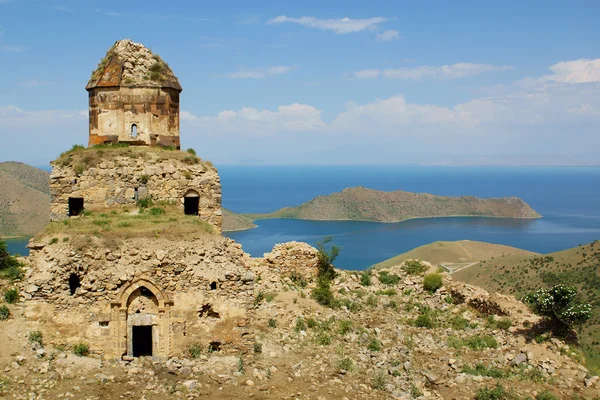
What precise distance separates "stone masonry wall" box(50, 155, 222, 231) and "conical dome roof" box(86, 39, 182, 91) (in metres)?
2.65

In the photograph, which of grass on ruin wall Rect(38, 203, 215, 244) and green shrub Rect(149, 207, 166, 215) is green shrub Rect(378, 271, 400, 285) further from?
green shrub Rect(149, 207, 166, 215)

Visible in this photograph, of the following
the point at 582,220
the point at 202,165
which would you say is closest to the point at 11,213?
the point at 202,165

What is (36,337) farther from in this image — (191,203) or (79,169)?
(191,203)

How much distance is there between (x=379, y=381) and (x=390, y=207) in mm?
118606

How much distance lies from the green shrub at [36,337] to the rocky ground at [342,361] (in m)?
0.14

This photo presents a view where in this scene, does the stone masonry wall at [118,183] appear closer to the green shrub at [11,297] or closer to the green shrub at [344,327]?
the green shrub at [11,297]

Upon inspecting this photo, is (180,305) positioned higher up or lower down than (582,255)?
higher up

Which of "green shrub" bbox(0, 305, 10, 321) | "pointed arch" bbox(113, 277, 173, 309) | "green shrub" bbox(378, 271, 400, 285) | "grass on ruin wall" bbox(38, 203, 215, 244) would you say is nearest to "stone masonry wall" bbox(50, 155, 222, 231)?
"grass on ruin wall" bbox(38, 203, 215, 244)

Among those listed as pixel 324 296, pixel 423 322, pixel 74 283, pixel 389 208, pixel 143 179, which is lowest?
pixel 389 208

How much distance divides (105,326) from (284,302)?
590 centimetres

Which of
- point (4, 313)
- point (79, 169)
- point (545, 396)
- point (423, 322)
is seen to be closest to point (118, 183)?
point (79, 169)

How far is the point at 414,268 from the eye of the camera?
69.4 ft

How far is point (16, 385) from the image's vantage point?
9961 millimetres

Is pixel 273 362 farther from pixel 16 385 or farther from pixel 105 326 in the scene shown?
pixel 16 385
